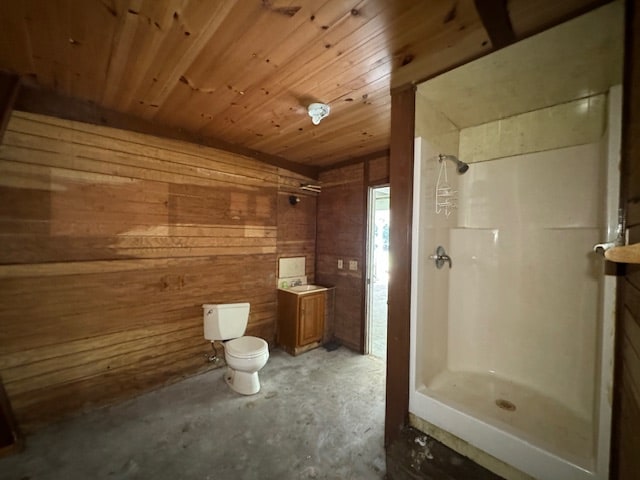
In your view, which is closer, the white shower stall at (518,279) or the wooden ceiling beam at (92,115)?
the white shower stall at (518,279)

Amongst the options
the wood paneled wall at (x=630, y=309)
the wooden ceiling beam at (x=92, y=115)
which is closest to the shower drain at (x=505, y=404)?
the wood paneled wall at (x=630, y=309)

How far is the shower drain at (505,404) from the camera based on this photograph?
1.60m

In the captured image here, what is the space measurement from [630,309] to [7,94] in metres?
3.26

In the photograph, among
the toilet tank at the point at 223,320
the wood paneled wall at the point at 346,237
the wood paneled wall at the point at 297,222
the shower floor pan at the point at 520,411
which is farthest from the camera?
the wood paneled wall at the point at 297,222

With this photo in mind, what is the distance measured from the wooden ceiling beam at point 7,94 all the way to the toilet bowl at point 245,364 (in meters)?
2.23

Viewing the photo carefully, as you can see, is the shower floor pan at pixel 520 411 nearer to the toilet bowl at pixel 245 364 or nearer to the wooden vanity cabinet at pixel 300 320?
the toilet bowl at pixel 245 364

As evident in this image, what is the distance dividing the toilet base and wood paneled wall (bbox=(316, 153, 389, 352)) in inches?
53.0

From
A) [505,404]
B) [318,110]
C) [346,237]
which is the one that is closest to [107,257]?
[318,110]

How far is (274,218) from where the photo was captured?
3.29 metres

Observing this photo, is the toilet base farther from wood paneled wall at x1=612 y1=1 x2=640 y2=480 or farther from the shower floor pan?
wood paneled wall at x1=612 y1=1 x2=640 y2=480

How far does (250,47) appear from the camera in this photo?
4.52ft

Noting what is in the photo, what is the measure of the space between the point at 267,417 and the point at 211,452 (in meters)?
0.45

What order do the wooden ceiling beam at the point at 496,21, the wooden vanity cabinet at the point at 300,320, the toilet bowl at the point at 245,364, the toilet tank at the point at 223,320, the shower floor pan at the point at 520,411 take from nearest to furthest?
the wooden ceiling beam at the point at 496,21 < the shower floor pan at the point at 520,411 < the toilet bowl at the point at 245,364 < the toilet tank at the point at 223,320 < the wooden vanity cabinet at the point at 300,320

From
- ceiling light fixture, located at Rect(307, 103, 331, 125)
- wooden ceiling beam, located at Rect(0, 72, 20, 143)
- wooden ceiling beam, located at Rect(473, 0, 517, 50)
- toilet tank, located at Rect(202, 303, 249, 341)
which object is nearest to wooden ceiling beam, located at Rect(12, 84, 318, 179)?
A: wooden ceiling beam, located at Rect(0, 72, 20, 143)
